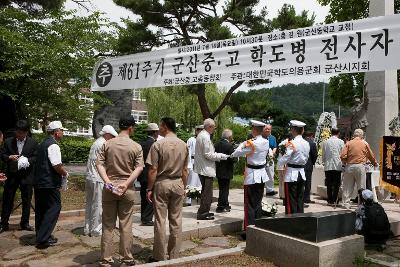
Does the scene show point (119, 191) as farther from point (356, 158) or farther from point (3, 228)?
point (356, 158)

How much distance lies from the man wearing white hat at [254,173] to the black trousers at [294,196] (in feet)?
2.08

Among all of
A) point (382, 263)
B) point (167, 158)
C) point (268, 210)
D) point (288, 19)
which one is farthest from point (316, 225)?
point (288, 19)

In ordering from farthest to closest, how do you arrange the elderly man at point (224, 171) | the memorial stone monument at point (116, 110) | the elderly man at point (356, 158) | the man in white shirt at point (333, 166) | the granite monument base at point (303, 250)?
the memorial stone monument at point (116, 110) < the man in white shirt at point (333, 166) < the elderly man at point (356, 158) < the elderly man at point (224, 171) < the granite monument base at point (303, 250)

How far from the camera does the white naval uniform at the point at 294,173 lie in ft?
21.5

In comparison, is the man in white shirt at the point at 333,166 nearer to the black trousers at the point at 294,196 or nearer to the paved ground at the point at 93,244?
the paved ground at the point at 93,244

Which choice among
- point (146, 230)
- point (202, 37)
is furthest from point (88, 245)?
point (202, 37)

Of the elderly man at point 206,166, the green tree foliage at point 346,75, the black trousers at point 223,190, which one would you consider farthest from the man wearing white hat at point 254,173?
the green tree foliage at point 346,75

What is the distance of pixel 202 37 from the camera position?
48.3 ft

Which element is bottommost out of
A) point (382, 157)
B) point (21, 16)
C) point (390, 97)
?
point (382, 157)

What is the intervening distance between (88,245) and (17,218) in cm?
233

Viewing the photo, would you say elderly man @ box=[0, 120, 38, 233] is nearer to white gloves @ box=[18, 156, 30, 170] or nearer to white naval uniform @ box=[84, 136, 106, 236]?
white gloves @ box=[18, 156, 30, 170]

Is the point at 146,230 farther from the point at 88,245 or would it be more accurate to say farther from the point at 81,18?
the point at 81,18

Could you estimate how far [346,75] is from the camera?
24.7 meters

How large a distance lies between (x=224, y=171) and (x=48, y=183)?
3196 mm
